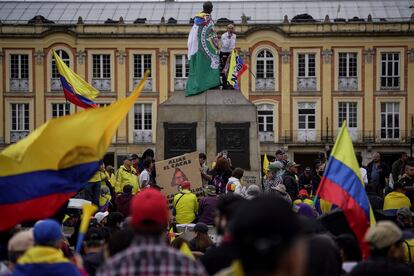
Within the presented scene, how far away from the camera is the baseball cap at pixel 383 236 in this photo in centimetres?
659

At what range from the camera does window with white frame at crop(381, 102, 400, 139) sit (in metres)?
54.8

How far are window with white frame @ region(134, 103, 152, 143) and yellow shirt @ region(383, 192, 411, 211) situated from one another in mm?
42017

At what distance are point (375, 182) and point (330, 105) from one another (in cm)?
3642

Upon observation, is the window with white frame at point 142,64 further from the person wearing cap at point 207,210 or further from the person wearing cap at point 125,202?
the person wearing cap at point 207,210

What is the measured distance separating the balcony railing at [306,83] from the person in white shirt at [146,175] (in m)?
37.3

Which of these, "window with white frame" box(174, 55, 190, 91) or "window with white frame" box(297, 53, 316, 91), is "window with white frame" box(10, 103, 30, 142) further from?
"window with white frame" box(297, 53, 316, 91)

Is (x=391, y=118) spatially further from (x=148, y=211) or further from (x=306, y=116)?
(x=148, y=211)

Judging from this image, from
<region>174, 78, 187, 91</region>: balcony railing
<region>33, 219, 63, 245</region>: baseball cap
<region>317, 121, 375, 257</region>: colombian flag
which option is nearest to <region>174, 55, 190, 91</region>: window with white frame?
<region>174, 78, 187, 91</region>: balcony railing

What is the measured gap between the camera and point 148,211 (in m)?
5.13

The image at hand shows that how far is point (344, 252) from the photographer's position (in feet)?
24.0

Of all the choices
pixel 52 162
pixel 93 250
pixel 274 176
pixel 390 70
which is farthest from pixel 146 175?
pixel 390 70

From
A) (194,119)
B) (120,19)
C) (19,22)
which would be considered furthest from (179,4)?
(194,119)

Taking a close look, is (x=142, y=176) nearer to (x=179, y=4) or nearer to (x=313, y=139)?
(x=313, y=139)

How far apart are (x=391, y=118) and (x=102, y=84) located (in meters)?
16.7
